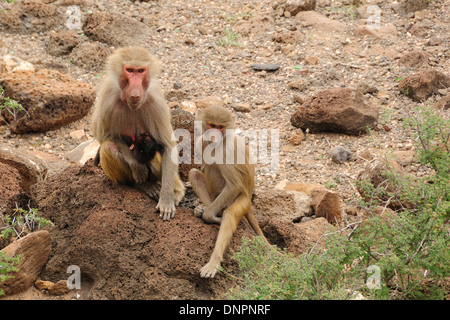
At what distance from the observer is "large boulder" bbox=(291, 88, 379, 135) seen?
794 cm

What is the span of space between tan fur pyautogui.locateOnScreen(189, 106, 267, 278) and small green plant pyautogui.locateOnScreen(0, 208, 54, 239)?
1.49 m

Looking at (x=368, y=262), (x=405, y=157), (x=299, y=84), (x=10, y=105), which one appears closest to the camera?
(x=368, y=262)

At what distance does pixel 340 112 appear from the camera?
26.0ft

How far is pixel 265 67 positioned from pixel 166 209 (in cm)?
530

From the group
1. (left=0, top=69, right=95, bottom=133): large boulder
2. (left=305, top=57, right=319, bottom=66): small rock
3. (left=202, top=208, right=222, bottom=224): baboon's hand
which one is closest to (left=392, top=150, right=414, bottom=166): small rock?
(left=305, top=57, right=319, bottom=66): small rock

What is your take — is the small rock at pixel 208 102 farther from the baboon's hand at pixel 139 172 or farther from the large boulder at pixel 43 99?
the baboon's hand at pixel 139 172

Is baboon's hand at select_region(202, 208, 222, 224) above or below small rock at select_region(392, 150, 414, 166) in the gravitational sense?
above

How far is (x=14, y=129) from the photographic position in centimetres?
798

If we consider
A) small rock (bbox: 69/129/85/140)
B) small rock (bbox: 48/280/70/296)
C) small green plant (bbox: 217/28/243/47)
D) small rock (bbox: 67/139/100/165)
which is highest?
small green plant (bbox: 217/28/243/47)

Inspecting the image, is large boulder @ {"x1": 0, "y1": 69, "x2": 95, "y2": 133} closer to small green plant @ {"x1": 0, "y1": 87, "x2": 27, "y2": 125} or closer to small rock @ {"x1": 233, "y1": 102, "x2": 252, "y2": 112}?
small green plant @ {"x1": 0, "y1": 87, "x2": 27, "y2": 125}

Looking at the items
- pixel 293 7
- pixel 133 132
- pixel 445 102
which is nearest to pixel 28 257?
pixel 133 132

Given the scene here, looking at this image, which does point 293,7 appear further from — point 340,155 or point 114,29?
point 340,155

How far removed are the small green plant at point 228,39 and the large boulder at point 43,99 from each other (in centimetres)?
311

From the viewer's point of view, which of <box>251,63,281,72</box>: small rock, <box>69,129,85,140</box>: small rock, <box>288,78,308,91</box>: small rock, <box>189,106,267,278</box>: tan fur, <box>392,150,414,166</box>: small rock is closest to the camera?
<box>189,106,267,278</box>: tan fur
